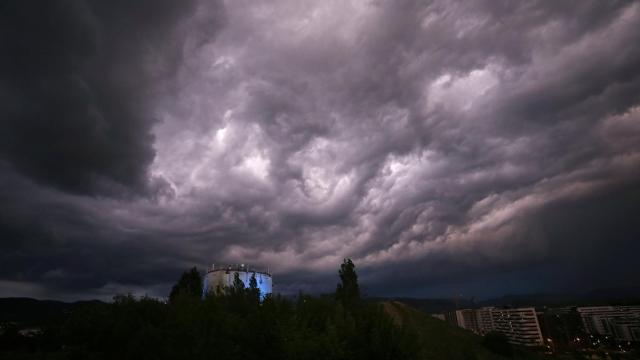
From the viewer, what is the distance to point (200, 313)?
40.0 m

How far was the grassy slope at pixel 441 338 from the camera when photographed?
67.9 metres

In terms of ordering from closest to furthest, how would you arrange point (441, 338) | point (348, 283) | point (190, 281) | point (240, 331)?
1. point (240, 331)
2. point (348, 283)
3. point (441, 338)
4. point (190, 281)

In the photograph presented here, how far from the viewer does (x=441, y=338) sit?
7794 centimetres

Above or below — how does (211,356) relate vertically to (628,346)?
above

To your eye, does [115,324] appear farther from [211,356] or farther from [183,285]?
[183,285]

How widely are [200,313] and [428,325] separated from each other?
6069 cm

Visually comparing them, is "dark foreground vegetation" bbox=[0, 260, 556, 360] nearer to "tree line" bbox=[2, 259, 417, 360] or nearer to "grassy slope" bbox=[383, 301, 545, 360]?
"tree line" bbox=[2, 259, 417, 360]

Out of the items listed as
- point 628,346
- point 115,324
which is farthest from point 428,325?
point 628,346

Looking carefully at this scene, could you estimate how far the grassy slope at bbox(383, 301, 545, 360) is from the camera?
6792cm

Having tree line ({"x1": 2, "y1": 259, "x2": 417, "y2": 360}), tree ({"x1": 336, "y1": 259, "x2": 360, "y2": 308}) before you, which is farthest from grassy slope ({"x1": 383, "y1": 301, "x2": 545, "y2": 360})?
tree line ({"x1": 2, "y1": 259, "x2": 417, "y2": 360})

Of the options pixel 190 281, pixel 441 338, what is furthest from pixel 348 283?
pixel 190 281

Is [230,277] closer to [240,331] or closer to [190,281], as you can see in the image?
[190,281]

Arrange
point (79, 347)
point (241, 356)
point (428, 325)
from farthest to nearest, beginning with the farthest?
1. point (428, 325)
2. point (79, 347)
3. point (241, 356)

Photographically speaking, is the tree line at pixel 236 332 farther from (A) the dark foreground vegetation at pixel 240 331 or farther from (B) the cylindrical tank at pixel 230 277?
(B) the cylindrical tank at pixel 230 277
